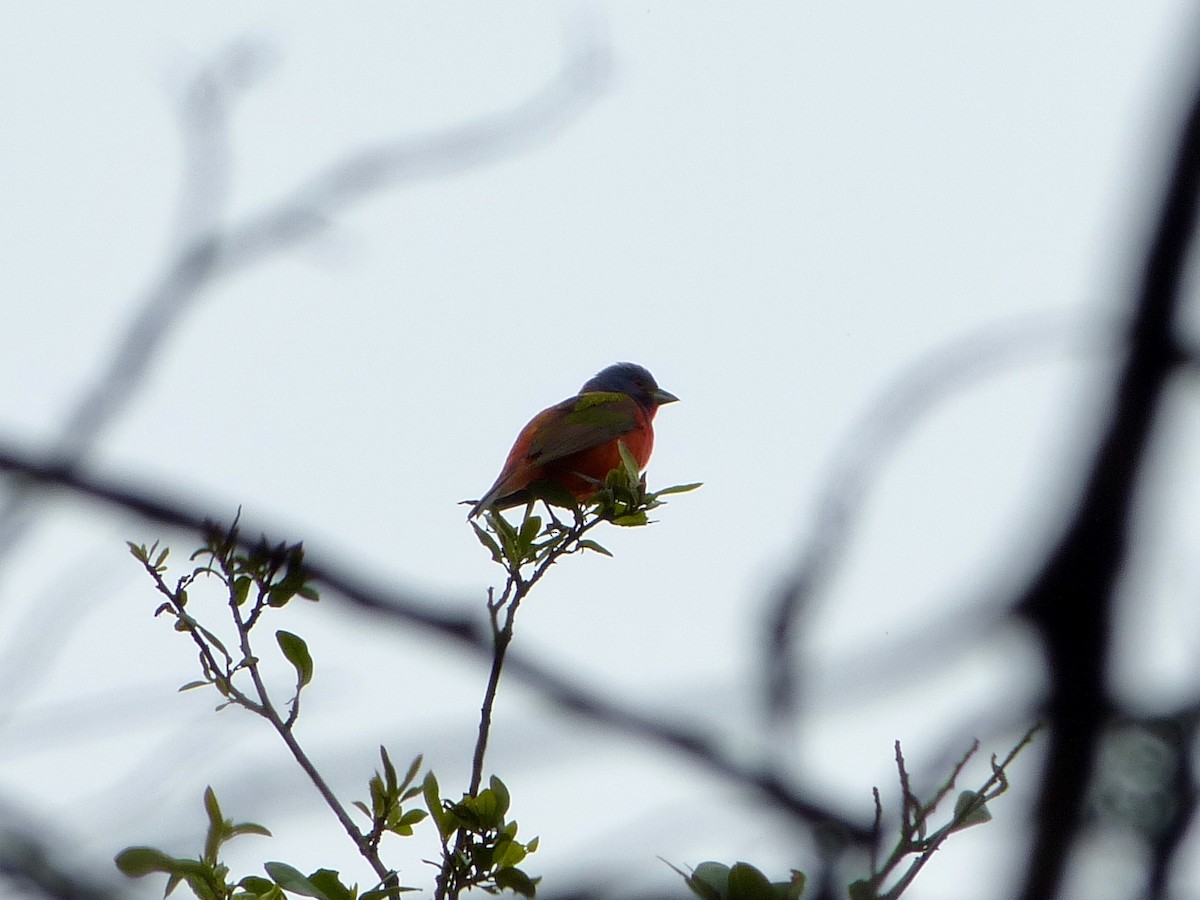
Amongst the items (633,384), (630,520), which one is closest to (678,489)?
(630,520)

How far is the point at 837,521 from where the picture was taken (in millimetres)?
1198

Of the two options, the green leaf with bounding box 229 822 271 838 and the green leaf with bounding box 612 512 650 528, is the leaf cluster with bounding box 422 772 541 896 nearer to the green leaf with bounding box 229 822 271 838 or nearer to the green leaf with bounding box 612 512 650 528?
the green leaf with bounding box 229 822 271 838

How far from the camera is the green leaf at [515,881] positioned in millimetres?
2314

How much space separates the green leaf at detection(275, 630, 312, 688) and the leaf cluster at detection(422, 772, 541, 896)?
0.34 m

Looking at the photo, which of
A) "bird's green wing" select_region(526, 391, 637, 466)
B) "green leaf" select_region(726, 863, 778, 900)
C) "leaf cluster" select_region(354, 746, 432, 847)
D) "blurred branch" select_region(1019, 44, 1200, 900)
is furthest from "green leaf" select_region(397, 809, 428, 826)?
"bird's green wing" select_region(526, 391, 637, 466)

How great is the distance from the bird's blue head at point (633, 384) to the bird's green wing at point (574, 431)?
5.39ft

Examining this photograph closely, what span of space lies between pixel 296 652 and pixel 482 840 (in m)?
0.53

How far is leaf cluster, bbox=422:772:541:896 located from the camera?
7.67 feet

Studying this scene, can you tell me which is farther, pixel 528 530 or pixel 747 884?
pixel 528 530

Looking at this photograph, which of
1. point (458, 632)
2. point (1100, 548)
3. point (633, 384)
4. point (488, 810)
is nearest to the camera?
point (1100, 548)

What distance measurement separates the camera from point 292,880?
228cm

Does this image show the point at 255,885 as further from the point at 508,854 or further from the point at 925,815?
the point at 925,815

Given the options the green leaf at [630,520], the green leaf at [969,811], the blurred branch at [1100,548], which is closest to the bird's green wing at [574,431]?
the green leaf at [630,520]

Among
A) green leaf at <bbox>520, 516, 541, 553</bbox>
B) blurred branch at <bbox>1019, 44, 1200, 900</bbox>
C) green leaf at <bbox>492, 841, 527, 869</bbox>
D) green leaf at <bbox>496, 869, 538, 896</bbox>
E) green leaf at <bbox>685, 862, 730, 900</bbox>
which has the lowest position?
→ blurred branch at <bbox>1019, 44, 1200, 900</bbox>
